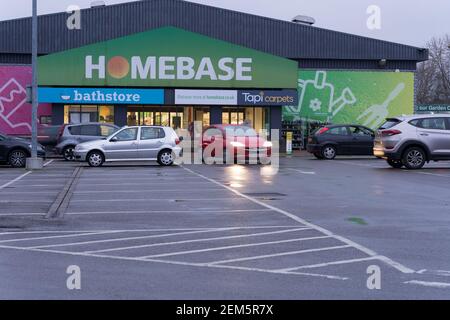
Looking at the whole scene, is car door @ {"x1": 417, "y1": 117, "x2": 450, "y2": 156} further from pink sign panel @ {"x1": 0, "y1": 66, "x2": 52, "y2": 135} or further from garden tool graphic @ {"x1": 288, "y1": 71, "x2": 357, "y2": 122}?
pink sign panel @ {"x1": 0, "y1": 66, "x2": 52, "y2": 135}

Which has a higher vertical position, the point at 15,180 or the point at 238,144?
the point at 238,144

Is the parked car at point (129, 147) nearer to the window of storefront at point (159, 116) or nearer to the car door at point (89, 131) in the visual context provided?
the car door at point (89, 131)

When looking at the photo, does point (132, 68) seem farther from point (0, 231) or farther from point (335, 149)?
point (0, 231)

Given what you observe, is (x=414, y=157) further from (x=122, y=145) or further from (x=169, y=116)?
(x=169, y=116)

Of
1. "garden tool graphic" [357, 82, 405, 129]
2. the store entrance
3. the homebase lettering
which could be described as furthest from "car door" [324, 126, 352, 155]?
"garden tool graphic" [357, 82, 405, 129]

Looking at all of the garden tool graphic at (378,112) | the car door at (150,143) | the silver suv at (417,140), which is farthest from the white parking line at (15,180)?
the garden tool graphic at (378,112)

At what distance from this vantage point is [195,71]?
3947cm

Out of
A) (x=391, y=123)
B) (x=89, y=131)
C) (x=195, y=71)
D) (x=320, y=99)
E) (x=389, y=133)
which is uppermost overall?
(x=195, y=71)

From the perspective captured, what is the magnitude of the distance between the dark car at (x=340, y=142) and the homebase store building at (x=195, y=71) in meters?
8.71

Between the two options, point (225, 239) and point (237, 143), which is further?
point (237, 143)

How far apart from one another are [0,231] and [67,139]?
19.6 m

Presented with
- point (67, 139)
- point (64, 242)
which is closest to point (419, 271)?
point (64, 242)

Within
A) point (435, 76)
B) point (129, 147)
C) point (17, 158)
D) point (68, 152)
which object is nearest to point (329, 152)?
point (129, 147)

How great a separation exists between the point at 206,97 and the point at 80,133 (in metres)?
11.4
